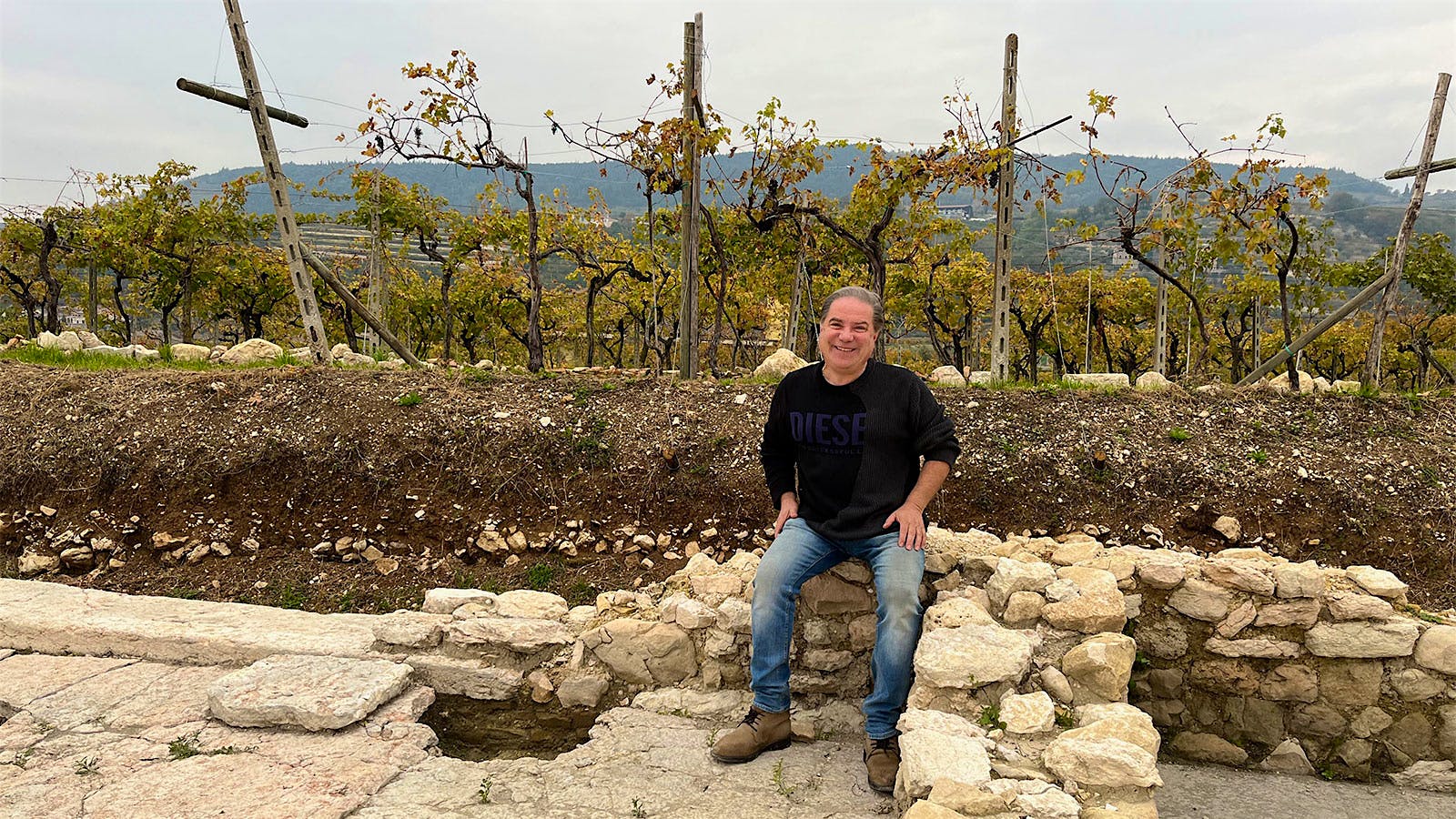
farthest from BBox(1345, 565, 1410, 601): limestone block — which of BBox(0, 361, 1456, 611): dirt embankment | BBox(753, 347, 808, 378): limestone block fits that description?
BBox(753, 347, 808, 378): limestone block

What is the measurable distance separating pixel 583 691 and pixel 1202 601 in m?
3.50

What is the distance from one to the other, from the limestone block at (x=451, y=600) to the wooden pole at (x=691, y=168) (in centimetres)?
447

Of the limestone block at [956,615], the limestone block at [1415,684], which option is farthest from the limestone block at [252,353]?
the limestone block at [1415,684]

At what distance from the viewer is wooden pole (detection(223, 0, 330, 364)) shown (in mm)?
8906

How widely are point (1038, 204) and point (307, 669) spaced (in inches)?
338

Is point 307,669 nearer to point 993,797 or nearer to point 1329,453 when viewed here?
point 993,797

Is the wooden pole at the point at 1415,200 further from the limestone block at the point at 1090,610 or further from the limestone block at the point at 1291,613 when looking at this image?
the limestone block at the point at 1090,610

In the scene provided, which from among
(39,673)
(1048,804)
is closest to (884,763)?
(1048,804)

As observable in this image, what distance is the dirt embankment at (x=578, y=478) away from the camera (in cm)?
700

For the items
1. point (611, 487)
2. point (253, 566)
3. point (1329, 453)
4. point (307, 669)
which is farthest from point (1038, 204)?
point (253, 566)

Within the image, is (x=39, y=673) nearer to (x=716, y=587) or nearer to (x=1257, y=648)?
(x=716, y=587)

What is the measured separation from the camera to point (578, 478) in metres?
7.71

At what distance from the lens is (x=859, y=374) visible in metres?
4.01

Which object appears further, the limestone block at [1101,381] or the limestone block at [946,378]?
the limestone block at [946,378]
